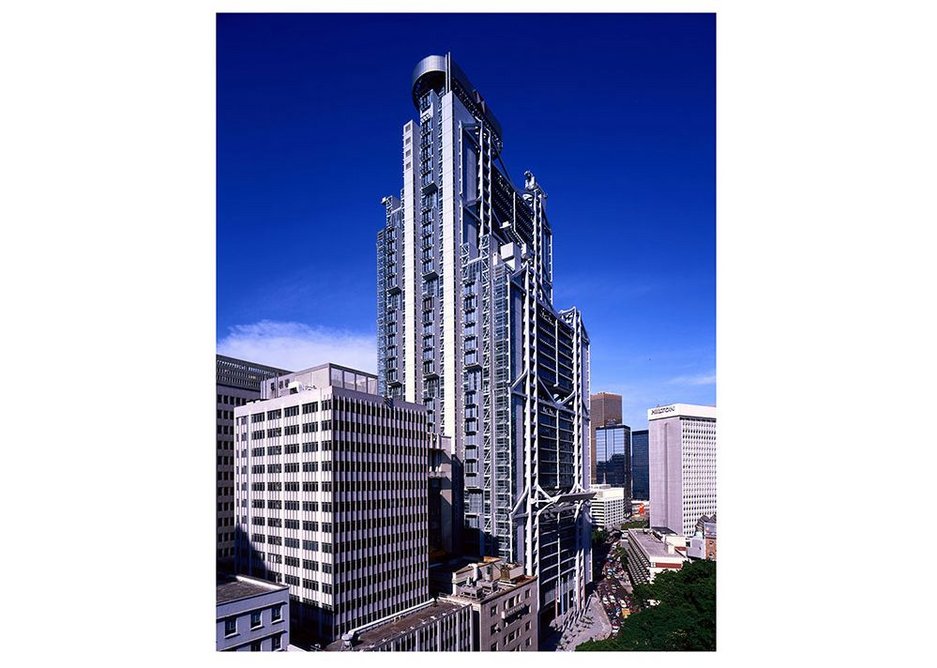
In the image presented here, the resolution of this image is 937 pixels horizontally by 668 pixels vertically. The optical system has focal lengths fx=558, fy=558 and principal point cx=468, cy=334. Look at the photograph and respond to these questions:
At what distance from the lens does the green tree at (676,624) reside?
546 inches

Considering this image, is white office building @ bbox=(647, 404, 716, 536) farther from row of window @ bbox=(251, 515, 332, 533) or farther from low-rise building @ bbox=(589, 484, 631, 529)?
row of window @ bbox=(251, 515, 332, 533)

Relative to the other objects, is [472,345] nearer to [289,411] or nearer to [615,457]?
[289,411]

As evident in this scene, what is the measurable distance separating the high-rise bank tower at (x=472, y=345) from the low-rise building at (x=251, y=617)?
1372 cm

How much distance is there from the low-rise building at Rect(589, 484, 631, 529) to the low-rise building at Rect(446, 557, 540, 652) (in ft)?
165

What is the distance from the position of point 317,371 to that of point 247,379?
9.95m

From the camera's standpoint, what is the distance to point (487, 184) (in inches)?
1241

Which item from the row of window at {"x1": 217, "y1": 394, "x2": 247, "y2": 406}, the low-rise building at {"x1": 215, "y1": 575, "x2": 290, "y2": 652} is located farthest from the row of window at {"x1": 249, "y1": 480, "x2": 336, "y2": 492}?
the row of window at {"x1": 217, "y1": 394, "x2": 247, "y2": 406}

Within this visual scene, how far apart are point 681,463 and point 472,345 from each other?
3856cm

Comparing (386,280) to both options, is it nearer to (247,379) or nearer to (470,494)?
(247,379)

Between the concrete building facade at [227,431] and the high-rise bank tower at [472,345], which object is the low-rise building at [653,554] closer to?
the high-rise bank tower at [472,345]

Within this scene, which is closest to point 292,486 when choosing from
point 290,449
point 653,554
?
point 290,449

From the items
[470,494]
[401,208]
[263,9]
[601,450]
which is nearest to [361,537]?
[470,494]

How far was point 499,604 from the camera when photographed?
763 inches

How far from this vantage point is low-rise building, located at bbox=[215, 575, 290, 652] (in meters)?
12.7
